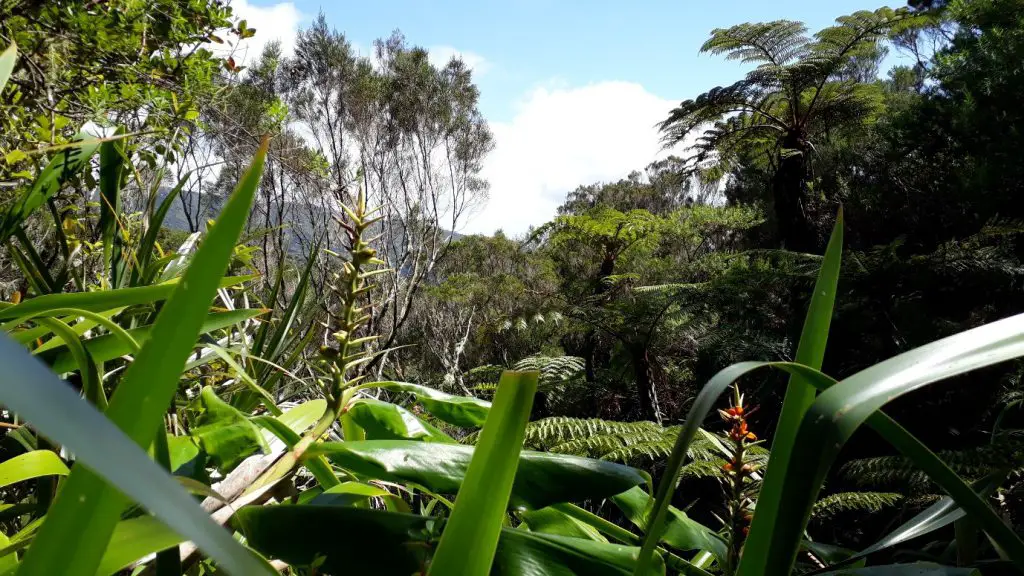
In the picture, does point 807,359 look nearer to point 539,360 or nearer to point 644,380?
point 539,360

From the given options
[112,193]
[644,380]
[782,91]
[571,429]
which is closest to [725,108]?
[782,91]

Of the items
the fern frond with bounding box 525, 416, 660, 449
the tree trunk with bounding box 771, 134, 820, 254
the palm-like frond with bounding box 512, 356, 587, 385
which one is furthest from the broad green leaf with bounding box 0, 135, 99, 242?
the tree trunk with bounding box 771, 134, 820, 254

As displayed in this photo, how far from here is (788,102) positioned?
467 cm

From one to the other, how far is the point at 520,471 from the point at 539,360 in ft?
11.7

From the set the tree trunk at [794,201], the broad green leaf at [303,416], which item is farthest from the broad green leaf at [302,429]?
the tree trunk at [794,201]

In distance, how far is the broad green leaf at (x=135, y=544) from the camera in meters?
0.17

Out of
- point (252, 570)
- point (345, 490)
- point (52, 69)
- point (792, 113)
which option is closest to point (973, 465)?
point (345, 490)

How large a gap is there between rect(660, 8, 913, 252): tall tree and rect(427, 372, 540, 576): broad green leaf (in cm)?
454

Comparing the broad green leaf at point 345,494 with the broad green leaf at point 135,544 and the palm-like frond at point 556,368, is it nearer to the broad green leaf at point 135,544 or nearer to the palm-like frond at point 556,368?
the broad green leaf at point 135,544

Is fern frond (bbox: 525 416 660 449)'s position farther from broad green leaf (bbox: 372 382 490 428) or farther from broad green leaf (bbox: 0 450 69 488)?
broad green leaf (bbox: 0 450 69 488)

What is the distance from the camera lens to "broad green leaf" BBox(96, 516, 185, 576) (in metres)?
0.17

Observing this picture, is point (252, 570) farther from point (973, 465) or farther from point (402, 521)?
point (973, 465)

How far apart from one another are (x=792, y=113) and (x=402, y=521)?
17.0 ft

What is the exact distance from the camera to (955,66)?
417 cm
